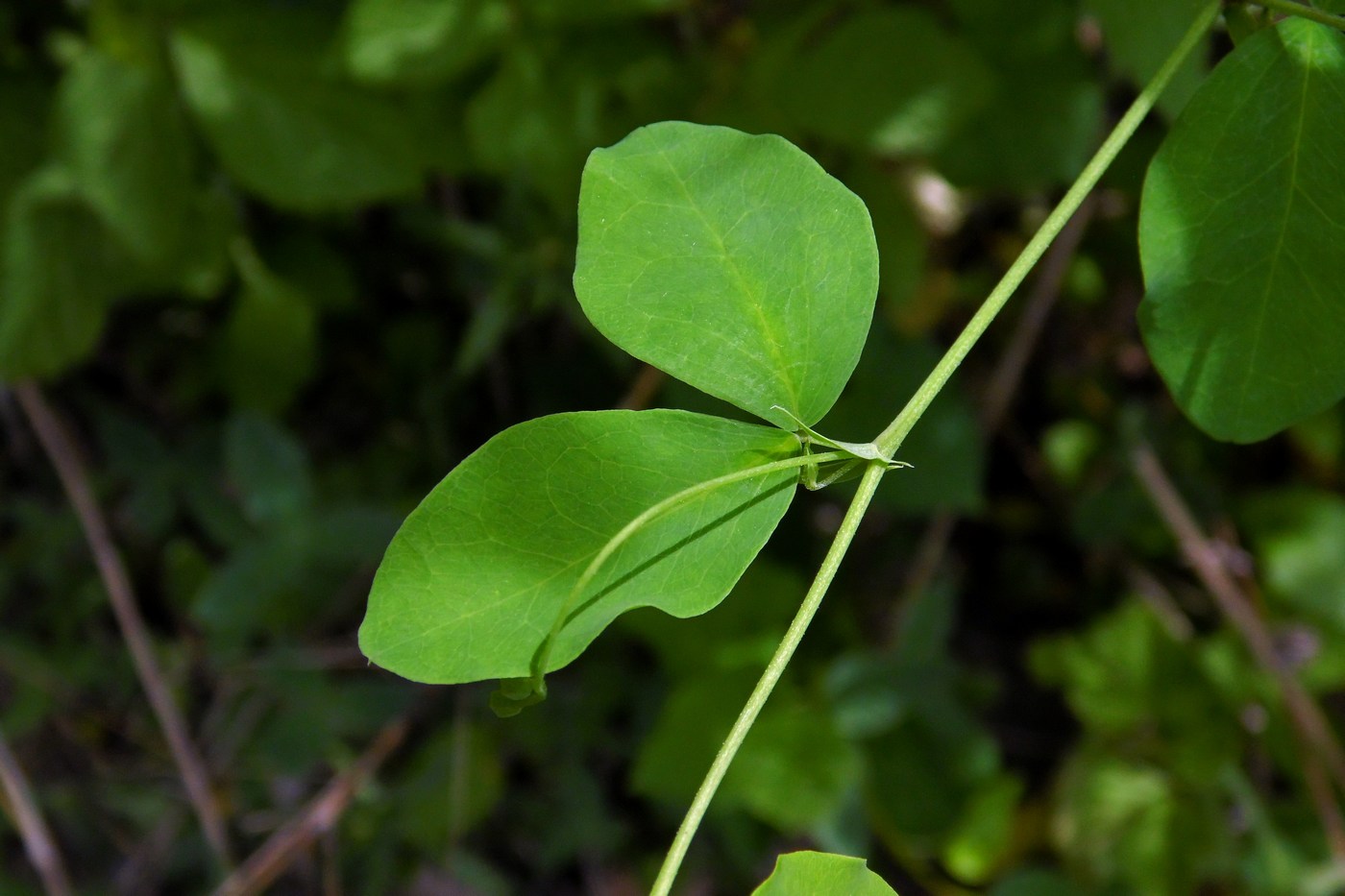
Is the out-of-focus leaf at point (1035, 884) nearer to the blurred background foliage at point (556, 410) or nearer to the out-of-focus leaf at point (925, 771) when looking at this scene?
the blurred background foliage at point (556, 410)

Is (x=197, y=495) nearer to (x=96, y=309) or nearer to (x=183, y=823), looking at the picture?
(x=96, y=309)

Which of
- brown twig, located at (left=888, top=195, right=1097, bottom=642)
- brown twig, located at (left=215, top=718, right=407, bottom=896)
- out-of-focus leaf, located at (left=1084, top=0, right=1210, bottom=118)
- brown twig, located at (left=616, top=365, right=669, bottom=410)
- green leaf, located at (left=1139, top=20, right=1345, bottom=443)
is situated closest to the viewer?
green leaf, located at (left=1139, top=20, right=1345, bottom=443)

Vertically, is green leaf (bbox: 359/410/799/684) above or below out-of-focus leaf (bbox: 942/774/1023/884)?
above

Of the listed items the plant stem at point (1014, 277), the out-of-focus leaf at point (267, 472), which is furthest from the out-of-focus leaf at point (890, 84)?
the out-of-focus leaf at point (267, 472)

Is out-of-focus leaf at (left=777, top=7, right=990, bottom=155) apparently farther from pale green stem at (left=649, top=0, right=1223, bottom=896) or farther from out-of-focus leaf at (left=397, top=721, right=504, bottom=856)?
out-of-focus leaf at (left=397, top=721, right=504, bottom=856)

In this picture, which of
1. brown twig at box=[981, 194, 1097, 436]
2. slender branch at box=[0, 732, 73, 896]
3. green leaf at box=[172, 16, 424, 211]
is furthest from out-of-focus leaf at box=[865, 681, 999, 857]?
slender branch at box=[0, 732, 73, 896]

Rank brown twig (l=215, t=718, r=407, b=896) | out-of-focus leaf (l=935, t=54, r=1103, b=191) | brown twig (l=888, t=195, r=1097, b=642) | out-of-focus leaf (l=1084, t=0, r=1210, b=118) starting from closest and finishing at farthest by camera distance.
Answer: out-of-focus leaf (l=1084, t=0, r=1210, b=118), out-of-focus leaf (l=935, t=54, r=1103, b=191), brown twig (l=215, t=718, r=407, b=896), brown twig (l=888, t=195, r=1097, b=642)

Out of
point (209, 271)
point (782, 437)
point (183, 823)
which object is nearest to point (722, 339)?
point (782, 437)
